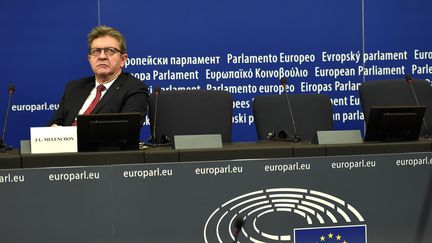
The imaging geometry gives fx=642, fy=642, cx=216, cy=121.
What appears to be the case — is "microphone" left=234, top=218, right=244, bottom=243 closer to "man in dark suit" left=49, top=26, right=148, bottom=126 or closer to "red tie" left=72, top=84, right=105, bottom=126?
"man in dark suit" left=49, top=26, right=148, bottom=126

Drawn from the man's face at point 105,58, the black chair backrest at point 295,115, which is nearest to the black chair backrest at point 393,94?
the black chair backrest at point 295,115

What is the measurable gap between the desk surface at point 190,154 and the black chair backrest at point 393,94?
4.52ft

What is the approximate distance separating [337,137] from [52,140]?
1244mm

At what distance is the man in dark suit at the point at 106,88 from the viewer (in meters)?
3.70

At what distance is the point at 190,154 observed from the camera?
8.66ft

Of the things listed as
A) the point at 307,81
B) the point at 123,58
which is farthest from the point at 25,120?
the point at 307,81

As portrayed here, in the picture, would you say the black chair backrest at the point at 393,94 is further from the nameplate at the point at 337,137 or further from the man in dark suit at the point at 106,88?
the man in dark suit at the point at 106,88

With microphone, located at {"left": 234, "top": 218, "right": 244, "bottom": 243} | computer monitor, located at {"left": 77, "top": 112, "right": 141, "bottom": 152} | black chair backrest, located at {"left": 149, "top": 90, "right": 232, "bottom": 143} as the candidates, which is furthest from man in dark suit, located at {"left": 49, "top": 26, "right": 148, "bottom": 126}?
microphone, located at {"left": 234, "top": 218, "right": 244, "bottom": 243}

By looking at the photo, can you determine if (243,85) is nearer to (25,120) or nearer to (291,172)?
(25,120)

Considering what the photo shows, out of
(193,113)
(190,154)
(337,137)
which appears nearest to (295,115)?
(193,113)

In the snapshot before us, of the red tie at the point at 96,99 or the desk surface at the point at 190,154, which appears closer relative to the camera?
the desk surface at the point at 190,154

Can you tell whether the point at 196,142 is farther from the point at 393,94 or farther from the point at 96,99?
the point at 393,94

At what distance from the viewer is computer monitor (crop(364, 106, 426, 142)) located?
9.78 ft

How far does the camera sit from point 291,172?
8.70ft
